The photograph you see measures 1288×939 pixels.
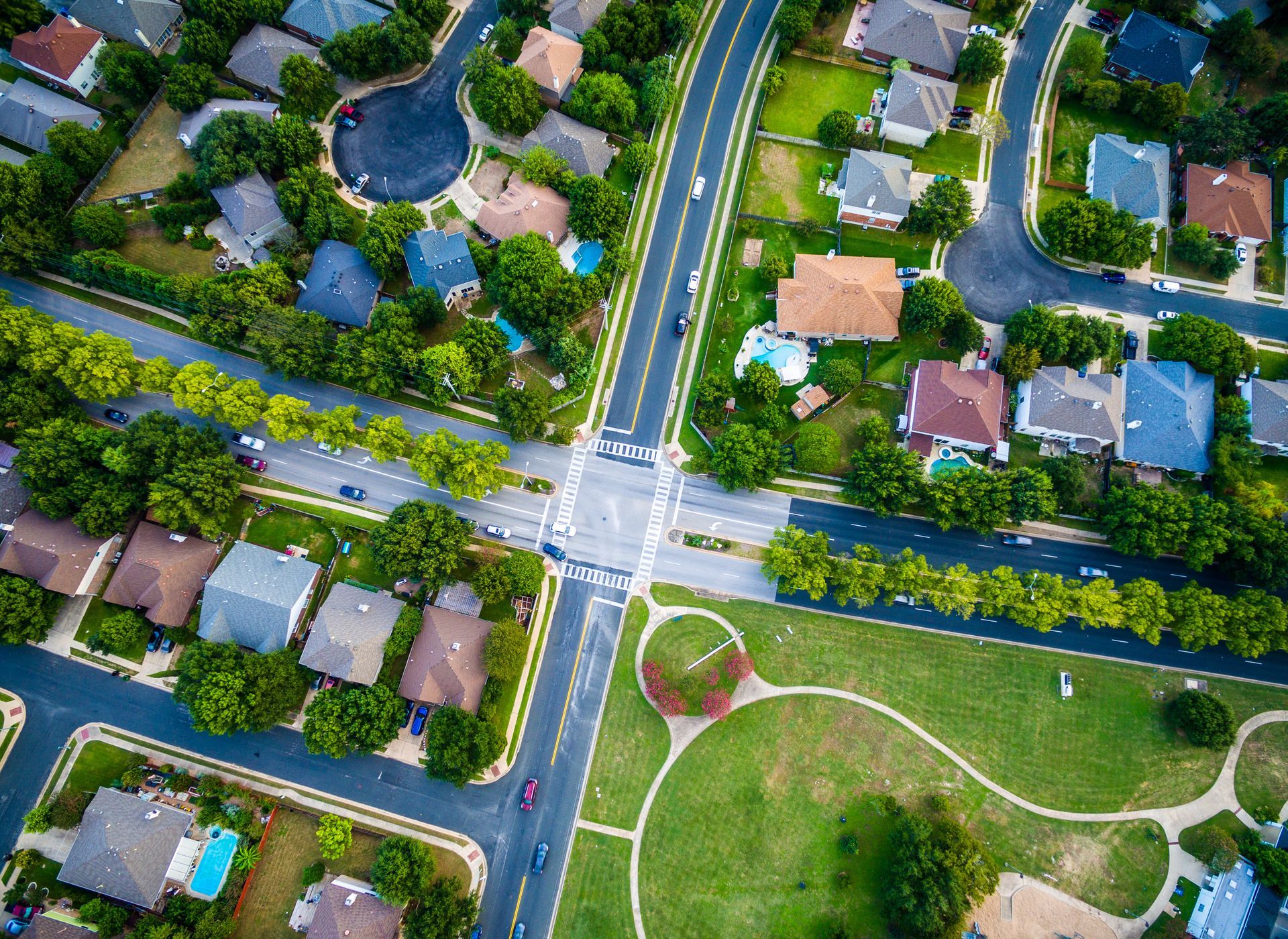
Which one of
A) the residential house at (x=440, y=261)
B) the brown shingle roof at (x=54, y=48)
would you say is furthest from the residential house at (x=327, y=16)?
the residential house at (x=440, y=261)

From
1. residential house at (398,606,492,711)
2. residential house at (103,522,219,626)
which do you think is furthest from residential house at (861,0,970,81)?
residential house at (103,522,219,626)

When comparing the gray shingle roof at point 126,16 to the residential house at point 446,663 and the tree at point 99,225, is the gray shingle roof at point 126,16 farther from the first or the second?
the residential house at point 446,663

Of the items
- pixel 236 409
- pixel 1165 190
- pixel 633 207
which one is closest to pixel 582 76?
pixel 633 207

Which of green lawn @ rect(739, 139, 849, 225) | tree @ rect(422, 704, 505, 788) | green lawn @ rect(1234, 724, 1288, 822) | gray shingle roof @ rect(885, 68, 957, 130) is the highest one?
gray shingle roof @ rect(885, 68, 957, 130)

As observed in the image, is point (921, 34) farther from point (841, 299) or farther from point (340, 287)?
point (340, 287)

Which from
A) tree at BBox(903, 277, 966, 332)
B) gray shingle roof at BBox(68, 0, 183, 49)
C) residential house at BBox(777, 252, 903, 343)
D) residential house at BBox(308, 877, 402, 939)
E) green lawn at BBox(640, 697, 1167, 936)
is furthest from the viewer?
gray shingle roof at BBox(68, 0, 183, 49)

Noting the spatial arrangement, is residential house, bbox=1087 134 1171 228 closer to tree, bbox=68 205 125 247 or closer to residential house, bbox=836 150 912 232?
residential house, bbox=836 150 912 232

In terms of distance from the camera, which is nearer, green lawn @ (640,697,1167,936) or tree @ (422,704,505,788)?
tree @ (422,704,505,788)
